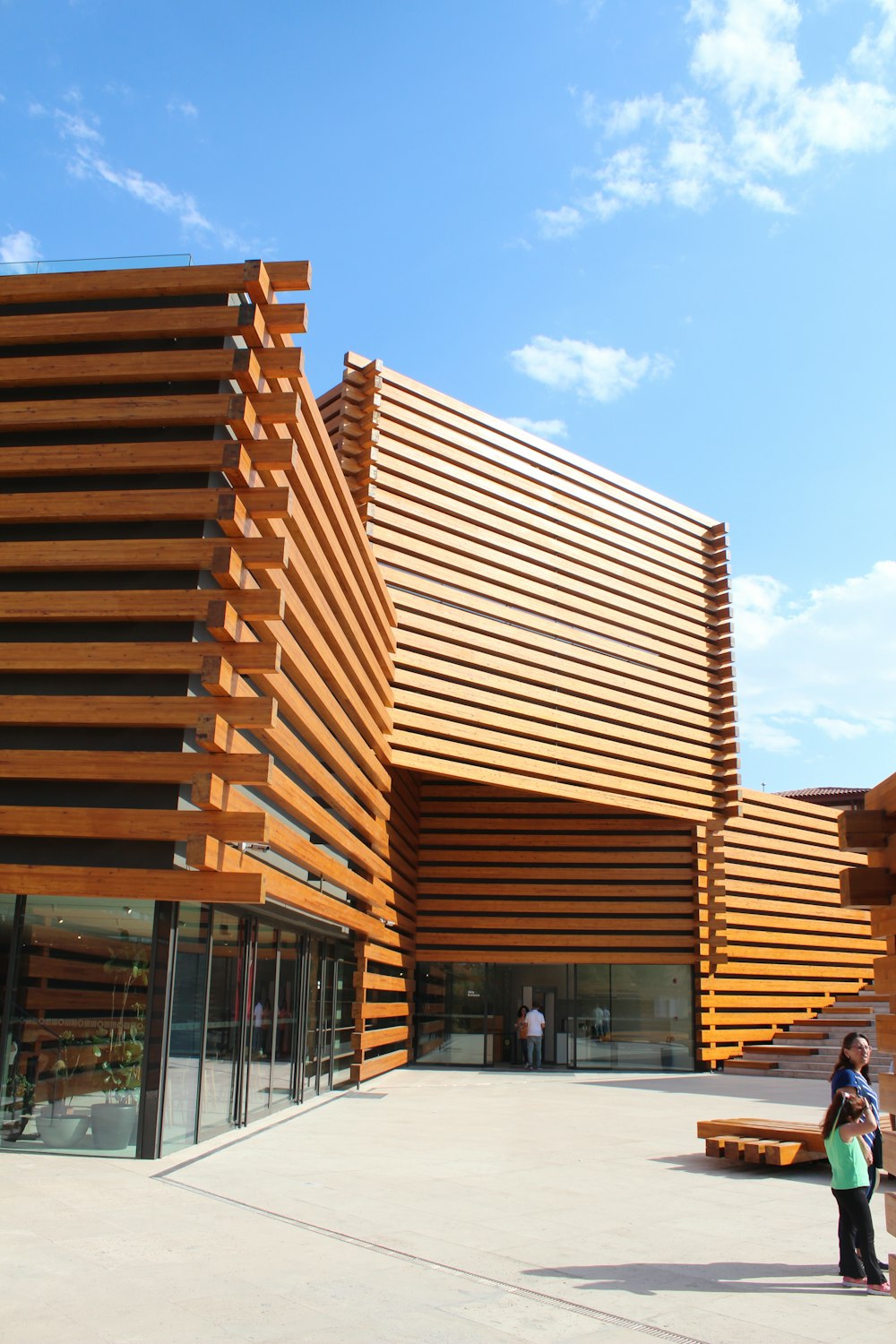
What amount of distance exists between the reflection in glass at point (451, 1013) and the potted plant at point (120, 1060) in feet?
46.3

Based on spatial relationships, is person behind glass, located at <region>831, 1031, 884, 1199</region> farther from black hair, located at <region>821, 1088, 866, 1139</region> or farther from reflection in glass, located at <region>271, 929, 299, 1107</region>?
reflection in glass, located at <region>271, 929, 299, 1107</region>

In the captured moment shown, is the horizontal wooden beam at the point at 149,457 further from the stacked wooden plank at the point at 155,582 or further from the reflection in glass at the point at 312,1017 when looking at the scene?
the reflection in glass at the point at 312,1017

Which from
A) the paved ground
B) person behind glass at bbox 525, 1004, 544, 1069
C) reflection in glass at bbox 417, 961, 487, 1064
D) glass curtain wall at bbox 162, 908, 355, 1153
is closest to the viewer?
the paved ground

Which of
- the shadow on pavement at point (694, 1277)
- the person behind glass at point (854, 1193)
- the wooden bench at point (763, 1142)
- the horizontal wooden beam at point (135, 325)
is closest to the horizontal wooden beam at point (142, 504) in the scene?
the horizontal wooden beam at point (135, 325)

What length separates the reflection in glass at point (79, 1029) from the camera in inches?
424

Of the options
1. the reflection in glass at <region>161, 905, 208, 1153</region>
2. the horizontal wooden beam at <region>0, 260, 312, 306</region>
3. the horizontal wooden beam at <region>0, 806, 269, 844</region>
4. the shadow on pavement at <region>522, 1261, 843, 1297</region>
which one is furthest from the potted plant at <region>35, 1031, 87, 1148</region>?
the horizontal wooden beam at <region>0, 260, 312, 306</region>

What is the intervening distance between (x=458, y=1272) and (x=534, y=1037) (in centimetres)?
1766

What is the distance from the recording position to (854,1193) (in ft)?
22.7

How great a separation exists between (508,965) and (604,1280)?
18201 mm

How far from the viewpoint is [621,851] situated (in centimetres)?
2539

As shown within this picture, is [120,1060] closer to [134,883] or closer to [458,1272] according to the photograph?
[134,883]

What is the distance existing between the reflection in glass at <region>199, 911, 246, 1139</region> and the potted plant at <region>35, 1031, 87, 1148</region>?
4.45 feet

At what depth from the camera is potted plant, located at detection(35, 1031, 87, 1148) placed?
35.6 feet

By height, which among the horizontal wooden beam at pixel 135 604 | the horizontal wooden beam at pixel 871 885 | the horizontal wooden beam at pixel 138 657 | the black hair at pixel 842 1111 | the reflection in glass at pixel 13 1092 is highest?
the horizontal wooden beam at pixel 135 604
